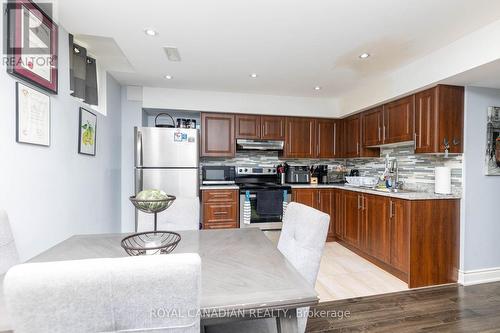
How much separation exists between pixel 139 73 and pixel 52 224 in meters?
1.92

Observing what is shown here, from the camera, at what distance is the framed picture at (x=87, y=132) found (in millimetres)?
2189

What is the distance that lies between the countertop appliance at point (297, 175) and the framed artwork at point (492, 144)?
6.93 ft

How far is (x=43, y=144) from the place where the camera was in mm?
1648

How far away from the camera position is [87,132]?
2316 millimetres

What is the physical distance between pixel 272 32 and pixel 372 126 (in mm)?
2090

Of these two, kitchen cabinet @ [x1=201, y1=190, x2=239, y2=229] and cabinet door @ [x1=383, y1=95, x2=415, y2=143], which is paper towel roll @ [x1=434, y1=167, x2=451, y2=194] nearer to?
cabinet door @ [x1=383, y1=95, x2=415, y2=143]

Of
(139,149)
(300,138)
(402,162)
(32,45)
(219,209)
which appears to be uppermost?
(32,45)

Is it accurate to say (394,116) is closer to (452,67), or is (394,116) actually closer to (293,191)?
(452,67)

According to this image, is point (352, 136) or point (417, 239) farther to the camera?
point (352, 136)

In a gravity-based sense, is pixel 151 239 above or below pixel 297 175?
below

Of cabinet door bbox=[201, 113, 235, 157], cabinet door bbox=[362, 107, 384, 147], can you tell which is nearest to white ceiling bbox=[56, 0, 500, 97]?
cabinet door bbox=[362, 107, 384, 147]

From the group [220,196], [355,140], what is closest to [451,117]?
[355,140]

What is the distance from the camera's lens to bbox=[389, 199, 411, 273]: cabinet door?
7.80 feet

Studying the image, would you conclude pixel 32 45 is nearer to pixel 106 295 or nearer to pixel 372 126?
pixel 106 295
